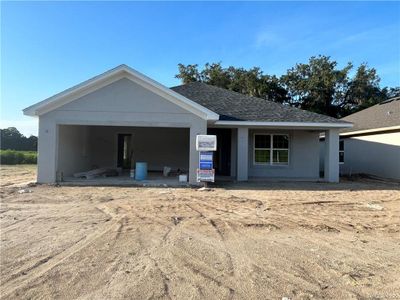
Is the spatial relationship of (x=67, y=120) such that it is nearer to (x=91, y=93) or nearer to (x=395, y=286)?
(x=91, y=93)

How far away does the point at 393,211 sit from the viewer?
1030cm

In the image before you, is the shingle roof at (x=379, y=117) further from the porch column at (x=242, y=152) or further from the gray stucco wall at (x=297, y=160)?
the porch column at (x=242, y=152)

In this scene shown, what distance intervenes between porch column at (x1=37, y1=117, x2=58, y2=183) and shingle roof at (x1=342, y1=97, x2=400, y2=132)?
53.5 feet

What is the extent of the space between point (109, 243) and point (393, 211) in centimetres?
774

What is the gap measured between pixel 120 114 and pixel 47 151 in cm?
328

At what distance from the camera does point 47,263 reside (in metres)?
5.44

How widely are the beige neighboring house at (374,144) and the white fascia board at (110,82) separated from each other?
10.4 m

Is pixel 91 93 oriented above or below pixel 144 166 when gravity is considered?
above

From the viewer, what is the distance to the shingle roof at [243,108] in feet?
58.7

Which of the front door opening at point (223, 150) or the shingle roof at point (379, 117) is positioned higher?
the shingle roof at point (379, 117)

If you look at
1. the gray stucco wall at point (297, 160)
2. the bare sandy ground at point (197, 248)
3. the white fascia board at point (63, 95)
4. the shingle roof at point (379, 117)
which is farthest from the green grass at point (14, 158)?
the shingle roof at point (379, 117)

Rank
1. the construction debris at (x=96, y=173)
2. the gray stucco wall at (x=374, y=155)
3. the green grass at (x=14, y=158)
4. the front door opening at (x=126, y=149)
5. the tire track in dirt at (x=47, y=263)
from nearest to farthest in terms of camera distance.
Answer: the tire track in dirt at (x=47, y=263)
the construction debris at (x=96, y=173)
the gray stucco wall at (x=374, y=155)
the front door opening at (x=126, y=149)
the green grass at (x=14, y=158)

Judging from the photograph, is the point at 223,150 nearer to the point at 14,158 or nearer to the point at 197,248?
the point at 197,248

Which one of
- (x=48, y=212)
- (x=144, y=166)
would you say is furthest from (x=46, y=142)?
(x=48, y=212)
